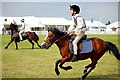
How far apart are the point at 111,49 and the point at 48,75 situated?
2263 millimetres

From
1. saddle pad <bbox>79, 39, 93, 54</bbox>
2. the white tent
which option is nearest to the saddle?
saddle pad <bbox>79, 39, 93, 54</bbox>

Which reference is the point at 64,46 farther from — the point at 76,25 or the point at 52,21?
the point at 52,21

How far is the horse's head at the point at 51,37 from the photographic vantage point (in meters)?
8.92

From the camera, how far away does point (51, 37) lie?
29.4 feet

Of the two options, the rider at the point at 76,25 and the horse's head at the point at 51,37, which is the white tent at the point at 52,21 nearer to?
the horse's head at the point at 51,37

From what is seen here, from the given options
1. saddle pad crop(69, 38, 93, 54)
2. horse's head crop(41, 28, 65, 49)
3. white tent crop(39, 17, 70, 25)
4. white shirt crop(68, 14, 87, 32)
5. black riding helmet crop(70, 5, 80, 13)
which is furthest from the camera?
white tent crop(39, 17, 70, 25)

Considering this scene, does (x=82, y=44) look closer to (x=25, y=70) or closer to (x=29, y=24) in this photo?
(x=25, y=70)

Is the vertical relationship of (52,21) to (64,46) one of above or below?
above

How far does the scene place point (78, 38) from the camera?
349 inches

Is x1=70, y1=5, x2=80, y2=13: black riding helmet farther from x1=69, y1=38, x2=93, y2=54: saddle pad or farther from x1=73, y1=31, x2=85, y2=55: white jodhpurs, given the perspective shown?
x1=69, y1=38, x2=93, y2=54: saddle pad

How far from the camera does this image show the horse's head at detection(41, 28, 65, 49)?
29.3 ft

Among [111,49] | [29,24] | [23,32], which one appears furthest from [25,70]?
[29,24]

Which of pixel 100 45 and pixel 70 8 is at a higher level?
pixel 70 8

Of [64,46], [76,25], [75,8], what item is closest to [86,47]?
[64,46]
